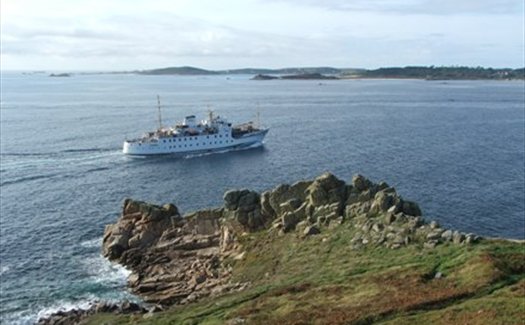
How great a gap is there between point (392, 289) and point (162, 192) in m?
63.5

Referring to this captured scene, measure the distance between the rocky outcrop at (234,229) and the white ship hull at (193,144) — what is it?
5984 centimetres

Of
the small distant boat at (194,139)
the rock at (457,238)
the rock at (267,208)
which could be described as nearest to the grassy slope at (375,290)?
the rock at (457,238)

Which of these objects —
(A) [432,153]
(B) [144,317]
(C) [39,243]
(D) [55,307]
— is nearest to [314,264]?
(B) [144,317]

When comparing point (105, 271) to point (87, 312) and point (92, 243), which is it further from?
point (87, 312)

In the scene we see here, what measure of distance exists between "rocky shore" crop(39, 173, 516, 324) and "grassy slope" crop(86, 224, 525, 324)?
6.51 feet

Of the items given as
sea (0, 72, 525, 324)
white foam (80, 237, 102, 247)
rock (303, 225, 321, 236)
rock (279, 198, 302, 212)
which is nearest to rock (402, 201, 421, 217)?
rock (303, 225, 321, 236)

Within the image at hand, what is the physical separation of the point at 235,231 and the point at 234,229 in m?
0.33

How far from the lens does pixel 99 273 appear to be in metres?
63.8

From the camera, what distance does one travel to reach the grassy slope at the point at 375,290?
116 ft

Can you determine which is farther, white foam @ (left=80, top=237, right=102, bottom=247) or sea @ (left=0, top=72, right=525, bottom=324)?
white foam @ (left=80, top=237, right=102, bottom=247)

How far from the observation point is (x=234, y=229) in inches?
2544

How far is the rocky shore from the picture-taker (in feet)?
169

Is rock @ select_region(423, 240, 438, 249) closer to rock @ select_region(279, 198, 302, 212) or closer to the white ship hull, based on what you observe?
rock @ select_region(279, 198, 302, 212)

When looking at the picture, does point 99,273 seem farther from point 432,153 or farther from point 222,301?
point 432,153
